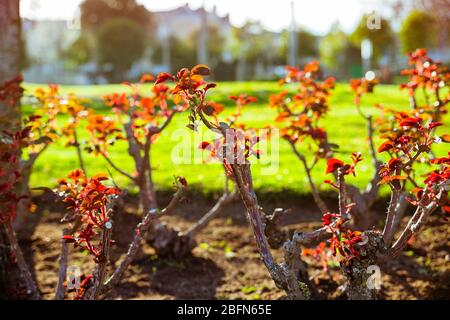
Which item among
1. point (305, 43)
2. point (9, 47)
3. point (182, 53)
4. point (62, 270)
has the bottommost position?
point (62, 270)

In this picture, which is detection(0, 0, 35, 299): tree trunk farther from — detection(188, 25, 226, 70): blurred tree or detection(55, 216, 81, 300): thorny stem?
detection(188, 25, 226, 70): blurred tree

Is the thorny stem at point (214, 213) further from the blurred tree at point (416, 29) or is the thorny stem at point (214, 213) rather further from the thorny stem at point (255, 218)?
the blurred tree at point (416, 29)

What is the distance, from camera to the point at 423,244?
5148mm

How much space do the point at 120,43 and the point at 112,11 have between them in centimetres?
869

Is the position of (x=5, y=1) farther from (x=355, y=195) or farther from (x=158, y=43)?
(x=158, y=43)

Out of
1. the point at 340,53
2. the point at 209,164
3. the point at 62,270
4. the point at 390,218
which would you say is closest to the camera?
the point at 390,218

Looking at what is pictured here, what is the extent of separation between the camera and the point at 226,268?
487 centimetres

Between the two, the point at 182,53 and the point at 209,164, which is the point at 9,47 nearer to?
the point at 209,164

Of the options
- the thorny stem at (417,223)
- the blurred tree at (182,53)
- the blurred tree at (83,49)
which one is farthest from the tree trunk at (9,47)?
the blurred tree at (83,49)

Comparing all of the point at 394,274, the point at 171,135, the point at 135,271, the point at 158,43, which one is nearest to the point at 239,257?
the point at 135,271

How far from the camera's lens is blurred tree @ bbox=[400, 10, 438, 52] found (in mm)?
35312

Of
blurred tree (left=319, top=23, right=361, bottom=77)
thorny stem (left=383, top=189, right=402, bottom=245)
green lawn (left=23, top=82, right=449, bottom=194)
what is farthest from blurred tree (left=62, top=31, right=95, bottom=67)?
thorny stem (left=383, top=189, right=402, bottom=245)

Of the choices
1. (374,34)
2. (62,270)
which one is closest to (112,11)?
(374,34)

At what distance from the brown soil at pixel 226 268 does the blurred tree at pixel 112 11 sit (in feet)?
159
